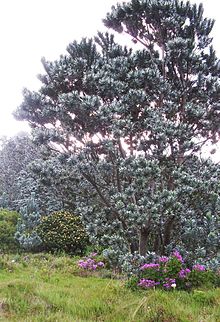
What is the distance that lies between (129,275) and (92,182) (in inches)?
122

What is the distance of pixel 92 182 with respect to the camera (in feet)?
34.2

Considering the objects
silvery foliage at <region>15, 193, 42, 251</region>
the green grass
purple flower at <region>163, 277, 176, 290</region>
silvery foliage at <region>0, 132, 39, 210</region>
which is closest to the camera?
the green grass

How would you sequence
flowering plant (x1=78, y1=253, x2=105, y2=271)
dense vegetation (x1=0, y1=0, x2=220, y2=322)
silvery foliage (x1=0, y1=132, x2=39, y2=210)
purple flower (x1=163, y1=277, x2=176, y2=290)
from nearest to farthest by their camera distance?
purple flower (x1=163, y1=277, x2=176, y2=290)
dense vegetation (x1=0, y1=0, x2=220, y2=322)
flowering plant (x1=78, y1=253, x2=105, y2=271)
silvery foliage (x1=0, y1=132, x2=39, y2=210)

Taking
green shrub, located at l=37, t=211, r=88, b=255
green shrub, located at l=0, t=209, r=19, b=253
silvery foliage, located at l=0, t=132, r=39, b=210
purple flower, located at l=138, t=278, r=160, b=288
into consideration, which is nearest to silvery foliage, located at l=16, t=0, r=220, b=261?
purple flower, located at l=138, t=278, r=160, b=288

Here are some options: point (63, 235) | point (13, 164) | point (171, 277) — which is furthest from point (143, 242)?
point (13, 164)

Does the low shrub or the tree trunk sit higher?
the tree trunk

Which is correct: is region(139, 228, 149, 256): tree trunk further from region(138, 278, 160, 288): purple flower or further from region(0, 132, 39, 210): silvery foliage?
region(0, 132, 39, 210): silvery foliage

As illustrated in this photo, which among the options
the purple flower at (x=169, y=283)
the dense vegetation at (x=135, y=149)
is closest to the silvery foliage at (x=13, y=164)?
the dense vegetation at (x=135, y=149)

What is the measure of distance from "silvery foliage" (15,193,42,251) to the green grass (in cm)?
452

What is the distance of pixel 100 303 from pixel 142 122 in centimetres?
486

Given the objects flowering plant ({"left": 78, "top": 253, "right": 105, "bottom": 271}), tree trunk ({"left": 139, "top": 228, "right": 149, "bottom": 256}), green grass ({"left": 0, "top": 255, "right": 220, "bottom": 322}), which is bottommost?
green grass ({"left": 0, "top": 255, "right": 220, "bottom": 322})

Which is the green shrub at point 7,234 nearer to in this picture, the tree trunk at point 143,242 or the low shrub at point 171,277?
the tree trunk at point 143,242

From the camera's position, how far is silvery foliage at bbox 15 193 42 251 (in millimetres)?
12289

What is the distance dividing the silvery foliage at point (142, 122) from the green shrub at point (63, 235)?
2.15m
